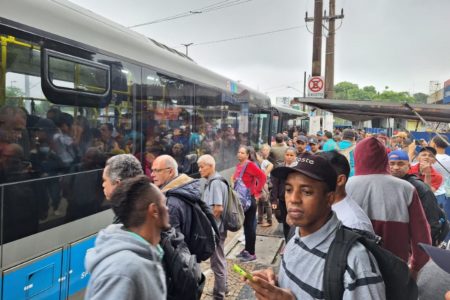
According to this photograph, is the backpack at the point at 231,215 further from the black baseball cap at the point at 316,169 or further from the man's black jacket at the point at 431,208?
the black baseball cap at the point at 316,169

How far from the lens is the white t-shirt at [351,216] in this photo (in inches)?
83.4

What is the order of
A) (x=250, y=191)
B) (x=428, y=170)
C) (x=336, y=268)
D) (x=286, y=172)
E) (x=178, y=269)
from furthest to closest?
1. (x=250, y=191)
2. (x=428, y=170)
3. (x=178, y=269)
4. (x=286, y=172)
5. (x=336, y=268)

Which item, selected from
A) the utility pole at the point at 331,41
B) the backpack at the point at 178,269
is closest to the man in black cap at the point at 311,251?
the backpack at the point at 178,269

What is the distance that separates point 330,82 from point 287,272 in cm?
1628

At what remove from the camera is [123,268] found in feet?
4.99

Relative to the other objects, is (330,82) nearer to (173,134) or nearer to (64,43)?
(173,134)

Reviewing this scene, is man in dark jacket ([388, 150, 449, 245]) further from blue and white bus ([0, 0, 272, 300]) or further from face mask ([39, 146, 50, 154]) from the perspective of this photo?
face mask ([39, 146, 50, 154])

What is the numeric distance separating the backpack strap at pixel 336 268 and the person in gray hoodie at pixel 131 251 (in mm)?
728

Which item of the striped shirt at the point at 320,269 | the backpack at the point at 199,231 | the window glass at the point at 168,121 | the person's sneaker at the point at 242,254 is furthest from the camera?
the person's sneaker at the point at 242,254

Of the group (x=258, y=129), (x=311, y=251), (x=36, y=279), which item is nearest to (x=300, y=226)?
(x=311, y=251)

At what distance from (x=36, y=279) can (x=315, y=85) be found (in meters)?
9.42

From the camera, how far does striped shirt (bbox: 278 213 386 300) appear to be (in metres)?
1.38

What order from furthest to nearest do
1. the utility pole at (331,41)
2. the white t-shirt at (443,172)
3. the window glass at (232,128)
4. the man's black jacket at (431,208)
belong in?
the utility pole at (331,41), the window glass at (232,128), the white t-shirt at (443,172), the man's black jacket at (431,208)

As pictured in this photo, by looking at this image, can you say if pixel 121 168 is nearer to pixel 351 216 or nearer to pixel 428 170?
pixel 351 216
